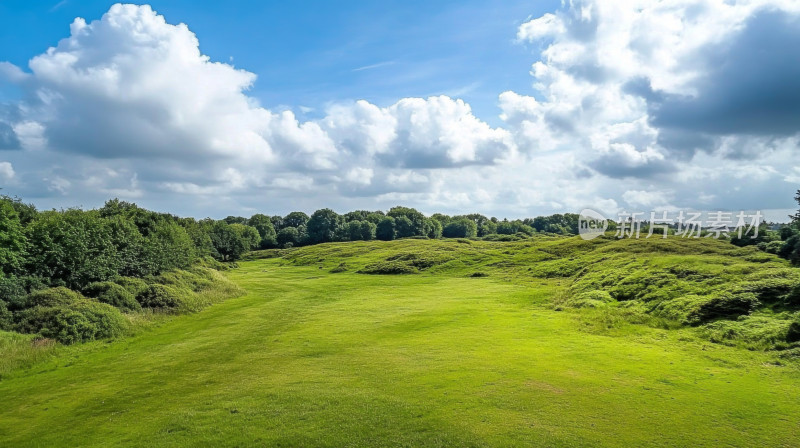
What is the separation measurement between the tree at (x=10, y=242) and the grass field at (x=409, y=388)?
11.4 meters

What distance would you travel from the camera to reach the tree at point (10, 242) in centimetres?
3322

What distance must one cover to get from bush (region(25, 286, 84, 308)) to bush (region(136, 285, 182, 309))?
676cm

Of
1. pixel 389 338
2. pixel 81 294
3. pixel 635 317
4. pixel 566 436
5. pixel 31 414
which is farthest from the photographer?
pixel 81 294

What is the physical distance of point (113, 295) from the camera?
3878 cm

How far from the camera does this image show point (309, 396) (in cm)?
1898

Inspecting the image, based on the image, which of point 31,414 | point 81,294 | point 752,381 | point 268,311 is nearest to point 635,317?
point 752,381

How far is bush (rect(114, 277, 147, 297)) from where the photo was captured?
42.3m

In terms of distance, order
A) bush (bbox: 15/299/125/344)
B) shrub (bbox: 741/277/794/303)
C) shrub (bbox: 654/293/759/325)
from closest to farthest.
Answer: shrub (bbox: 741/277/794/303) → shrub (bbox: 654/293/759/325) → bush (bbox: 15/299/125/344)

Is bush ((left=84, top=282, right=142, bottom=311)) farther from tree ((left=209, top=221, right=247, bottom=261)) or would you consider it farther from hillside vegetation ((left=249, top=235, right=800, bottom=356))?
tree ((left=209, top=221, right=247, bottom=261))

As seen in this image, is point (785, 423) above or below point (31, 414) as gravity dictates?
above

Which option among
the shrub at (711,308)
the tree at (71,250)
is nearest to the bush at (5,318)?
the tree at (71,250)

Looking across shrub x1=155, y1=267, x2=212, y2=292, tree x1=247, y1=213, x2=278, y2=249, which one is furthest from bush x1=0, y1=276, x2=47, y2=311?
tree x1=247, y1=213, x2=278, y2=249

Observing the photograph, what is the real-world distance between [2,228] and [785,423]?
47.6 metres

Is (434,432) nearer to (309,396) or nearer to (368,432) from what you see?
(368,432)
